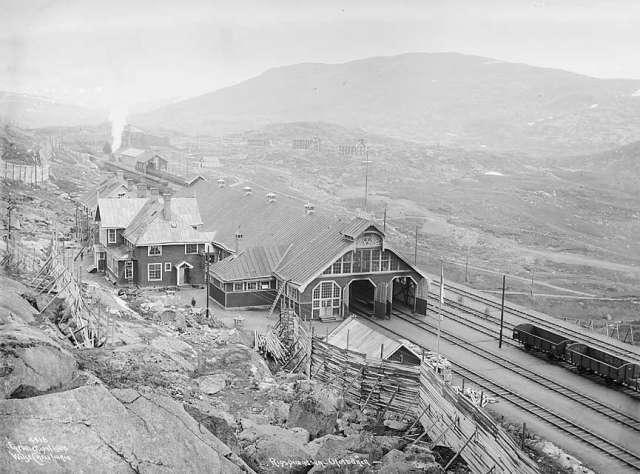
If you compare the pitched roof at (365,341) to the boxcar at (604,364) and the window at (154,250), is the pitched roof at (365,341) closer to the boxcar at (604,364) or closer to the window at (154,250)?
the boxcar at (604,364)

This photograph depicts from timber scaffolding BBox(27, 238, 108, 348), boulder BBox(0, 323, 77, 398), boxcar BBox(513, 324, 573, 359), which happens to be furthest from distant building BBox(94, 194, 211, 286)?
boulder BBox(0, 323, 77, 398)

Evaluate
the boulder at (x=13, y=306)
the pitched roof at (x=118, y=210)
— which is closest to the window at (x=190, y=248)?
the pitched roof at (x=118, y=210)

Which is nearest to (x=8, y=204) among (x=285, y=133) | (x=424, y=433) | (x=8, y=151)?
(x=8, y=151)

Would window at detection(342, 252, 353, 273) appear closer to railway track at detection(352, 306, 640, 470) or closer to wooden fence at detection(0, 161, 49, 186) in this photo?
railway track at detection(352, 306, 640, 470)

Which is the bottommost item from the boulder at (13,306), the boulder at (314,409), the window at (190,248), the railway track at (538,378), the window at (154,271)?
the railway track at (538,378)

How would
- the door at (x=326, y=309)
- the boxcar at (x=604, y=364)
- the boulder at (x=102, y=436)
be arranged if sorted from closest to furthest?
the boulder at (x=102, y=436) < the boxcar at (x=604, y=364) < the door at (x=326, y=309)

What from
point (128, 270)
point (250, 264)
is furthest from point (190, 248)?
point (250, 264)
